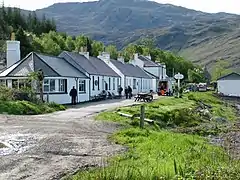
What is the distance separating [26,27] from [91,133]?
275 ft

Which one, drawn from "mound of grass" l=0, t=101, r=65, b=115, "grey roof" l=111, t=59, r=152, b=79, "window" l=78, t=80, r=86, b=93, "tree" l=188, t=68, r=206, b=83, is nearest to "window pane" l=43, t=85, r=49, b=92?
"mound of grass" l=0, t=101, r=65, b=115

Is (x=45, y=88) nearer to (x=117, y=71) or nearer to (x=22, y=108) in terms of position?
(x=22, y=108)

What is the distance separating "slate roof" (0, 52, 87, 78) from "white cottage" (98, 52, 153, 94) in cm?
1979

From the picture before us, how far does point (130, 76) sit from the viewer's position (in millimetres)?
69688

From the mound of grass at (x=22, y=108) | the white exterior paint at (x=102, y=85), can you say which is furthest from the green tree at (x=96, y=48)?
the mound of grass at (x=22, y=108)

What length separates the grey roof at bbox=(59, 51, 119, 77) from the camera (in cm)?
5194

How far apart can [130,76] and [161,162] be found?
184ft

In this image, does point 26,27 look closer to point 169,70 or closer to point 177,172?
point 169,70

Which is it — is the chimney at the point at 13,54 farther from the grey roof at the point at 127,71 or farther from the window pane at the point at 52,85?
the grey roof at the point at 127,71

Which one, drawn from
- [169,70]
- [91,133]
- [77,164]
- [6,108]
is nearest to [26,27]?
[169,70]

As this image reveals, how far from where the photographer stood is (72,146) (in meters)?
17.0

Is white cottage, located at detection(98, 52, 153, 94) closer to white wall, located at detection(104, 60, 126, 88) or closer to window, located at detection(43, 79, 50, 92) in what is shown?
white wall, located at detection(104, 60, 126, 88)

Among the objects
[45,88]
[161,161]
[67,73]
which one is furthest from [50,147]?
[67,73]

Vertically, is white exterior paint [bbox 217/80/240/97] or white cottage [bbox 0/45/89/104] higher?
white cottage [bbox 0/45/89/104]
